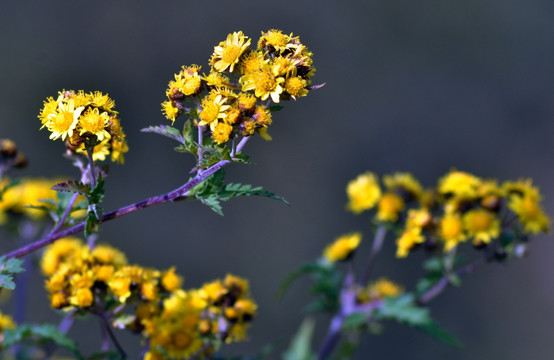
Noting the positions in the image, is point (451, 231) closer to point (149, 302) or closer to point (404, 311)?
point (404, 311)

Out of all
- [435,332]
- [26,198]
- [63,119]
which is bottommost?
[435,332]

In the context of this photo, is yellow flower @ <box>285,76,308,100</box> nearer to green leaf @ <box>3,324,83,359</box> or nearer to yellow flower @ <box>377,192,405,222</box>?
green leaf @ <box>3,324,83,359</box>

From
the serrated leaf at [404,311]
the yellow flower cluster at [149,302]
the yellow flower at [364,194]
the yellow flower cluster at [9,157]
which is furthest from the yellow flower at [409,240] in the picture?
the yellow flower cluster at [9,157]

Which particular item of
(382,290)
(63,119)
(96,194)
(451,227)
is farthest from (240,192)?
(382,290)

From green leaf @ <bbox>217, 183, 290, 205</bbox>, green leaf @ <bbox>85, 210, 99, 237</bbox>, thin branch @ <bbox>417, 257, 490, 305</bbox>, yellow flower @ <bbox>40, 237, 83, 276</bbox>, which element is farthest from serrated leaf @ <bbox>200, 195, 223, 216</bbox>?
thin branch @ <bbox>417, 257, 490, 305</bbox>

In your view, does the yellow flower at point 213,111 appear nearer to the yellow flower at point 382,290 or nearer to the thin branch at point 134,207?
the thin branch at point 134,207

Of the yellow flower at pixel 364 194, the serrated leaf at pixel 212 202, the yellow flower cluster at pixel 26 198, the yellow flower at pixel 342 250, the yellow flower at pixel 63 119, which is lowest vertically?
the serrated leaf at pixel 212 202

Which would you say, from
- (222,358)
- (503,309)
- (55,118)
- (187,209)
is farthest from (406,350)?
(55,118)
